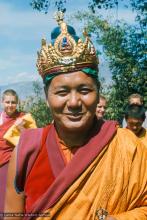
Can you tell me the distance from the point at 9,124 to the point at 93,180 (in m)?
5.65

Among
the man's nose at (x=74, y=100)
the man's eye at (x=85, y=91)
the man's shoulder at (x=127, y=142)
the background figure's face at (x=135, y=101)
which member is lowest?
the background figure's face at (x=135, y=101)

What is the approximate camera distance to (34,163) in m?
3.03

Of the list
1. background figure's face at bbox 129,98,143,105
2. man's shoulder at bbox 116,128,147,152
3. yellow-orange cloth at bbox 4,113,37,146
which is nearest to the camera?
man's shoulder at bbox 116,128,147,152

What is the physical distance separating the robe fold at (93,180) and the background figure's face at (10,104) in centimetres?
562

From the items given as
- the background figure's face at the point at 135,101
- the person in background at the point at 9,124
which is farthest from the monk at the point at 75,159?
the background figure's face at the point at 135,101

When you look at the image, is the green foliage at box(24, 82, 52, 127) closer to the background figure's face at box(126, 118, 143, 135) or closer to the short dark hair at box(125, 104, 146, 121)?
the short dark hair at box(125, 104, 146, 121)

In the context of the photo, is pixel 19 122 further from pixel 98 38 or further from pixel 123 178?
pixel 98 38

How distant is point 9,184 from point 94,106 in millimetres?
658

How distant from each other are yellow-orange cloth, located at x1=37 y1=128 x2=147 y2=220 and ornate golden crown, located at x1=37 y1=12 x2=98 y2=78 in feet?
1.62

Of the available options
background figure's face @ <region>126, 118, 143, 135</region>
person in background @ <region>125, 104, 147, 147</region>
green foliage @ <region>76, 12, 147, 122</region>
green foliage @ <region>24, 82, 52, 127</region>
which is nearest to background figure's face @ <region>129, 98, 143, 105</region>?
person in background @ <region>125, 104, 147, 147</region>

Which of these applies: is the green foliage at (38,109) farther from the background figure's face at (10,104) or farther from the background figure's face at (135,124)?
the background figure's face at (135,124)

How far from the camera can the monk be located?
290 centimetres

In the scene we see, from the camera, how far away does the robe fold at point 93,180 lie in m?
2.89

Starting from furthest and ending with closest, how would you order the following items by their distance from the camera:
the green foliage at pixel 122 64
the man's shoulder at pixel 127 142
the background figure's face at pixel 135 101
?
the green foliage at pixel 122 64 < the background figure's face at pixel 135 101 < the man's shoulder at pixel 127 142
